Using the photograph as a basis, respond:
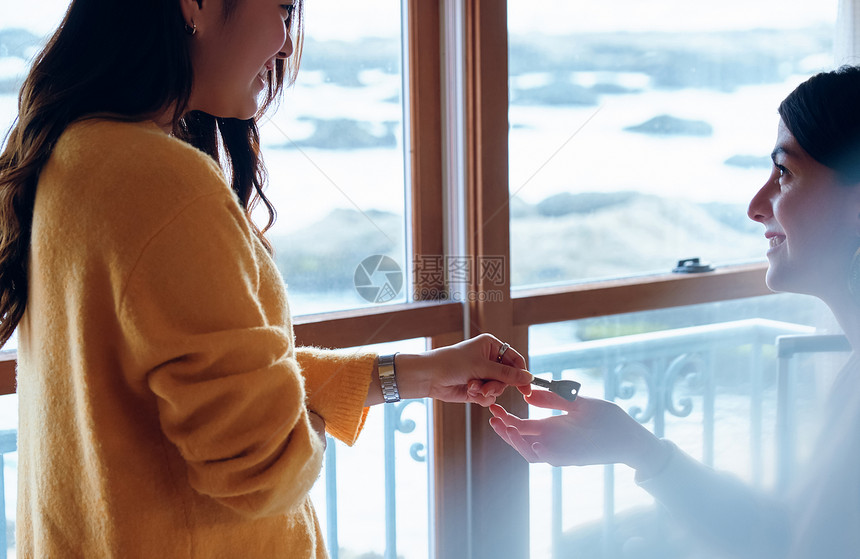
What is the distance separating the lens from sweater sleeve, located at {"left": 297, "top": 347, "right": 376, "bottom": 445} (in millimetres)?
947

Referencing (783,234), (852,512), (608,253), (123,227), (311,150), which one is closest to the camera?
(123,227)

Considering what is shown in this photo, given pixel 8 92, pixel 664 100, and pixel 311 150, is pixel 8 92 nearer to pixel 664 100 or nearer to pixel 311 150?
pixel 311 150

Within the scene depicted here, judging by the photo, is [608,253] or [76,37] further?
[608,253]

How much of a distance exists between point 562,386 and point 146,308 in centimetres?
62

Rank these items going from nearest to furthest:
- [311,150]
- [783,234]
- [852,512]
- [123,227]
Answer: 1. [123,227]
2. [852,512]
3. [783,234]
4. [311,150]

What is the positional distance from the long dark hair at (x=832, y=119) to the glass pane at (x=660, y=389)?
74 cm

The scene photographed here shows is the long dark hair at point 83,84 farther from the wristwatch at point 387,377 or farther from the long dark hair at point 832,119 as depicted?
the long dark hair at point 832,119

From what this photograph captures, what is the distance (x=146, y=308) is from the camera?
1.91 ft

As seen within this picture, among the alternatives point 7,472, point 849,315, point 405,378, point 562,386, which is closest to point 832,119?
point 849,315

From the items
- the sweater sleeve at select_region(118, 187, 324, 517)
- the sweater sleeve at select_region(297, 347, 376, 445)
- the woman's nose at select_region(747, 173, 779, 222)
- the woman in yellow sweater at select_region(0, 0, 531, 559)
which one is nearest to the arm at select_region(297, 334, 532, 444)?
the sweater sleeve at select_region(297, 347, 376, 445)

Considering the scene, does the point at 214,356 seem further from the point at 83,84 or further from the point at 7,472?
the point at 7,472

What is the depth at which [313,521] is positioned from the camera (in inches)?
32.9

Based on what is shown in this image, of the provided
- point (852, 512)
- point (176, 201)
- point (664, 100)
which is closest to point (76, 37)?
point (176, 201)

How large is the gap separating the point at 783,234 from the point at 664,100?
30.5 inches
